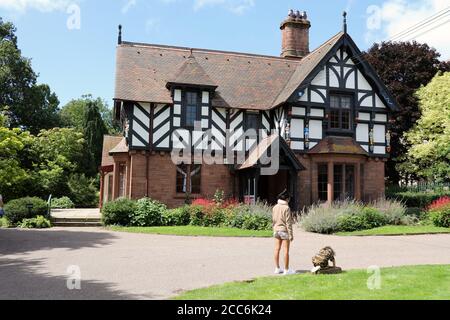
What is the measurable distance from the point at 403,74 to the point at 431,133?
5.46m

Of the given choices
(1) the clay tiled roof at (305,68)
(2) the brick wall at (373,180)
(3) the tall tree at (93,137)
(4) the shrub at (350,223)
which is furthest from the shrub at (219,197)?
(3) the tall tree at (93,137)

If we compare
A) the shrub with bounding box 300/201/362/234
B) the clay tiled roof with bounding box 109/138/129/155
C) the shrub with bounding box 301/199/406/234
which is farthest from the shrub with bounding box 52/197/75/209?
the shrub with bounding box 300/201/362/234

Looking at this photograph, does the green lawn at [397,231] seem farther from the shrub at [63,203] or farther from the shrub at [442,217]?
the shrub at [63,203]

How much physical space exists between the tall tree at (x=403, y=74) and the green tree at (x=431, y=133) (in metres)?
0.93

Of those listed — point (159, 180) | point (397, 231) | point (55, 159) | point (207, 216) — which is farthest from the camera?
point (55, 159)

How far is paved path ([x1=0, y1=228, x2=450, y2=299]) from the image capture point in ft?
26.7

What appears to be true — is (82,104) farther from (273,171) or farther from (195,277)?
(195,277)

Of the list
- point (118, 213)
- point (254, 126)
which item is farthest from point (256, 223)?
point (254, 126)

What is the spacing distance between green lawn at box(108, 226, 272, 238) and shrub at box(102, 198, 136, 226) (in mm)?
1026

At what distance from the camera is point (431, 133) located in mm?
32188

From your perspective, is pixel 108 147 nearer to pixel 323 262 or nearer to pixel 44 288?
pixel 44 288

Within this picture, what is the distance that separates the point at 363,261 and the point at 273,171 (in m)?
10.9

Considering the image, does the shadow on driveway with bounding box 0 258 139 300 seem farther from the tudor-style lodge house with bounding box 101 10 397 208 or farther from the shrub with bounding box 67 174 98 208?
the shrub with bounding box 67 174 98 208
